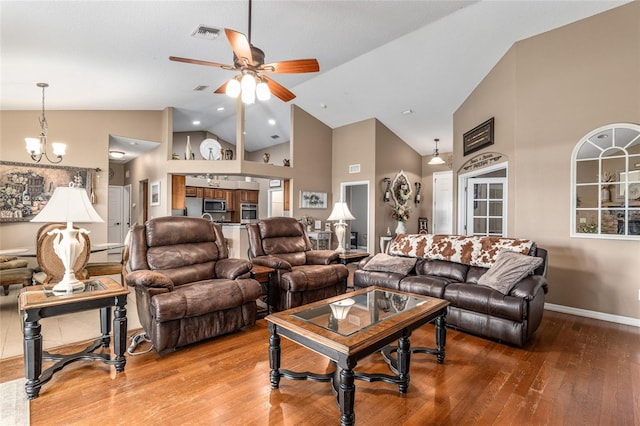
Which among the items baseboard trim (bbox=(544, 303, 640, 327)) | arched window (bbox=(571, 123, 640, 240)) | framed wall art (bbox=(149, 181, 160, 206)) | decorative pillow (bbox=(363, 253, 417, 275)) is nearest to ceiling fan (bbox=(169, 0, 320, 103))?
decorative pillow (bbox=(363, 253, 417, 275))

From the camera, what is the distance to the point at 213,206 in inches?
365

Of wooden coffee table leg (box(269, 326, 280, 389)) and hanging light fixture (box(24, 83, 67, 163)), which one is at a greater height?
hanging light fixture (box(24, 83, 67, 163))

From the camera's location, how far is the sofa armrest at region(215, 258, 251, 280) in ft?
10.5

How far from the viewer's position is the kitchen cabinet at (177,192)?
675 cm

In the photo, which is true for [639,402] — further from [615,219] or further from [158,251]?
[158,251]

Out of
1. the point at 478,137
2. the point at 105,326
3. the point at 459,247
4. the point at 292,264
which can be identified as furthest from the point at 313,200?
the point at 105,326

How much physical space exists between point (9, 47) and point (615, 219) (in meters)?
6.61

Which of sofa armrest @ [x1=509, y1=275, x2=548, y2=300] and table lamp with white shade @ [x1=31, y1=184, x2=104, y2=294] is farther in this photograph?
sofa armrest @ [x1=509, y1=275, x2=548, y2=300]

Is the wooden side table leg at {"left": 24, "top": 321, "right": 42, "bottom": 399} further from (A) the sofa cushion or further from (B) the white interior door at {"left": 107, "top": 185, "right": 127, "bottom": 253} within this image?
(B) the white interior door at {"left": 107, "top": 185, "right": 127, "bottom": 253}

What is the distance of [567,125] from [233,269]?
4.15 metres

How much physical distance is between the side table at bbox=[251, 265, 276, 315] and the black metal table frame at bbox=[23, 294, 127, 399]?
131cm

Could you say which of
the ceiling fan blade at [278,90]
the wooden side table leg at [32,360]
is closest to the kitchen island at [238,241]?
the ceiling fan blade at [278,90]

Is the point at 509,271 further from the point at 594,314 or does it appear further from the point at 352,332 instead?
the point at 352,332

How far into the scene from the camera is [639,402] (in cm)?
202
